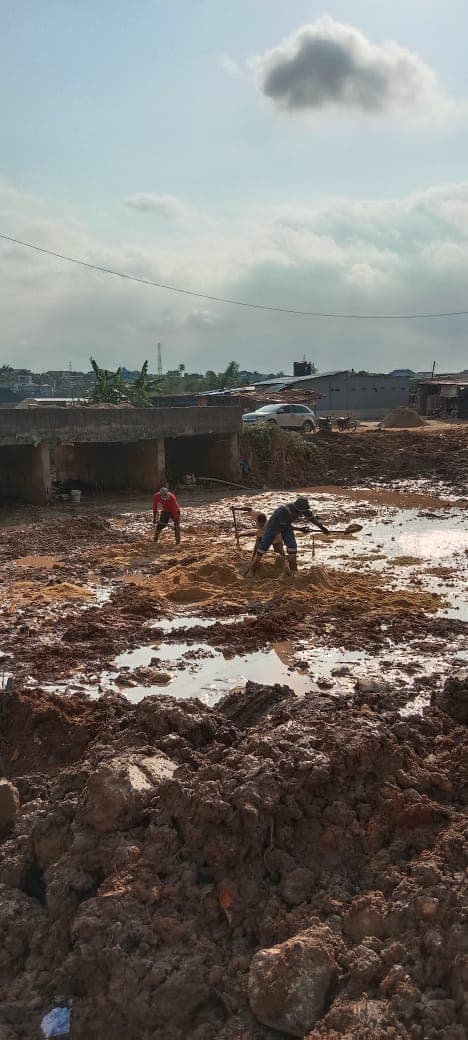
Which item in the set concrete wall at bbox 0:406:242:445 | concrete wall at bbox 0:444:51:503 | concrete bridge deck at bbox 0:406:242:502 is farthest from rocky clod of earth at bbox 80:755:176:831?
concrete wall at bbox 0:444:51:503

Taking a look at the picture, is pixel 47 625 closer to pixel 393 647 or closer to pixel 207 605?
pixel 207 605

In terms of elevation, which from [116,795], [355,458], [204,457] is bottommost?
[116,795]

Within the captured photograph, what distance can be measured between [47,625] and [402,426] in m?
30.0

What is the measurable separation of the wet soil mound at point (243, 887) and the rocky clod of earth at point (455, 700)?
0.93 metres

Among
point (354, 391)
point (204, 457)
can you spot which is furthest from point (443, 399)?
point (204, 457)

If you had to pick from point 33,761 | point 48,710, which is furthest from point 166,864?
point 48,710

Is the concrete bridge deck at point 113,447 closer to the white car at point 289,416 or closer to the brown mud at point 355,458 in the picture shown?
the brown mud at point 355,458

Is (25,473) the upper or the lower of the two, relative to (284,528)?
upper

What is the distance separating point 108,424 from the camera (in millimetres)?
19750

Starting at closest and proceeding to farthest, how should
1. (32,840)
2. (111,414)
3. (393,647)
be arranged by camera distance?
(32,840), (393,647), (111,414)

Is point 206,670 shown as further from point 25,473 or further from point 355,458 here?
point 355,458

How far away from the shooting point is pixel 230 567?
11.6 metres

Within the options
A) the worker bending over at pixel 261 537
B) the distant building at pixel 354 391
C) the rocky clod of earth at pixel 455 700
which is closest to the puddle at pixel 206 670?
the rocky clod of earth at pixel 455 700

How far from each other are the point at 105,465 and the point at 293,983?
2056 cm
